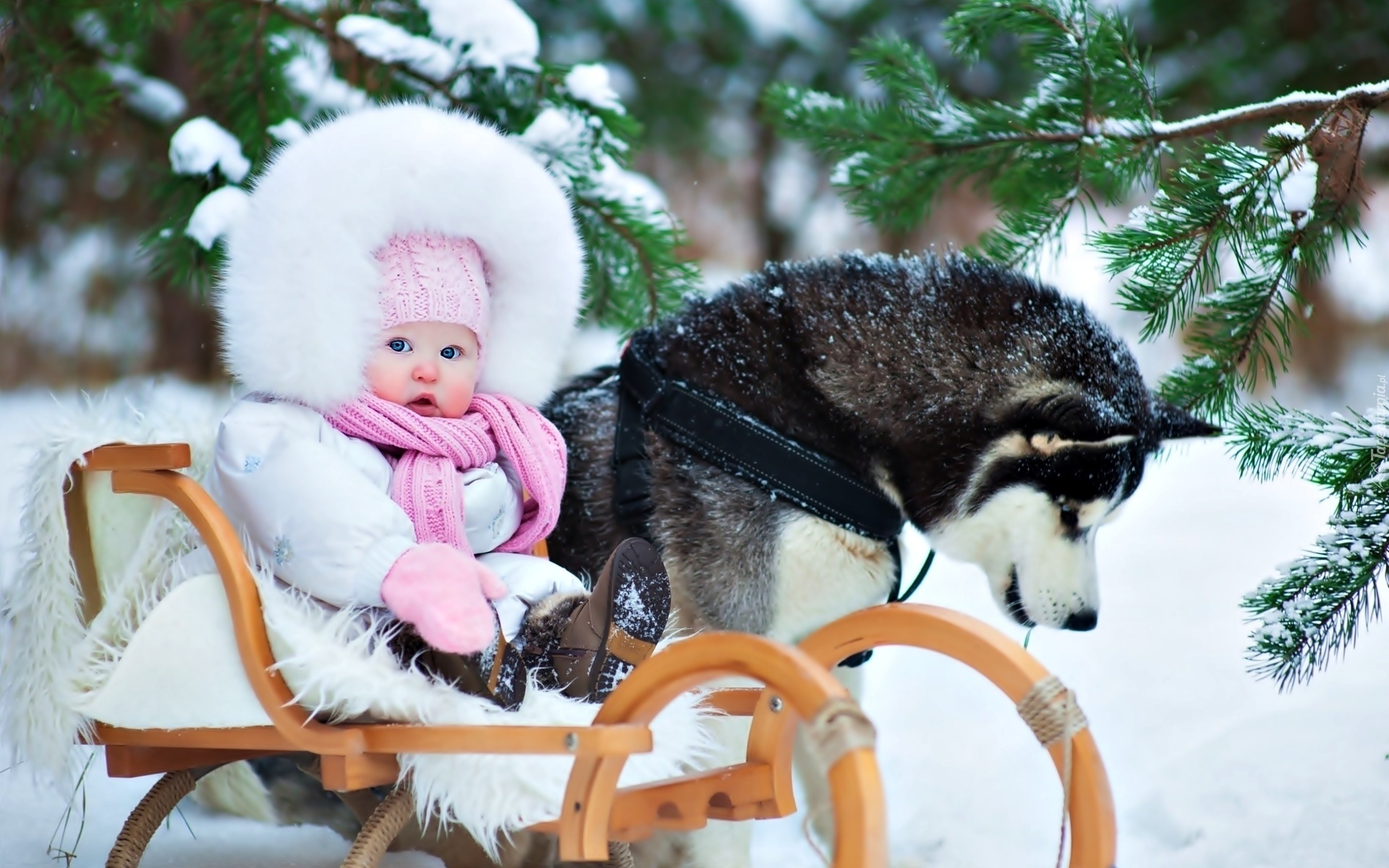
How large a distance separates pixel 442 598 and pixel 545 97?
1.41 metres

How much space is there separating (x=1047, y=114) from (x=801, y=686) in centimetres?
143

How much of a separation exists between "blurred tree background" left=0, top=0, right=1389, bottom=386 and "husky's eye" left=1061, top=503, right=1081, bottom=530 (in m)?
0.96

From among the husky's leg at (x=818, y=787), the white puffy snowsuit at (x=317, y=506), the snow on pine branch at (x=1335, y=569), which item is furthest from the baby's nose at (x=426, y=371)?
the snow on pine branch at (x=1335, y=569)

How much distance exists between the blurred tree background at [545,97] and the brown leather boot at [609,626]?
106 cm

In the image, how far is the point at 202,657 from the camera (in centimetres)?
139

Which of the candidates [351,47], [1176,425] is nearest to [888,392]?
[1176,425]

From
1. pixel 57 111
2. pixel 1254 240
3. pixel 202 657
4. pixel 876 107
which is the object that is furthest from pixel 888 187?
pixel 57 111

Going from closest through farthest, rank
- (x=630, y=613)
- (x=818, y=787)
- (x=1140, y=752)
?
1. (x=630, y=613)
2. (x=818, y=787)
3. (x=1140, y=752)

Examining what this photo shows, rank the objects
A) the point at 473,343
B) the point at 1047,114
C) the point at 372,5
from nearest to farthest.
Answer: the point at 473,343, the point at 1047,114, the point at 372,5

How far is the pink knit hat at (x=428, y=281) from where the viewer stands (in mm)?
1572

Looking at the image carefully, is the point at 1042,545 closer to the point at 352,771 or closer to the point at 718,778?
the point at 718,778

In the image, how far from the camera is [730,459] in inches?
70.1

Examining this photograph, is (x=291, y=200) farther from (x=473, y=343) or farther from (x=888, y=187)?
(x=888, y=187)

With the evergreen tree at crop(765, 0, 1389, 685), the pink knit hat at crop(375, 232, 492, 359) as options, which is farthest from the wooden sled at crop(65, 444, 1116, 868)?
the evergreen tree at crop(765, 0, 1389, 685)
